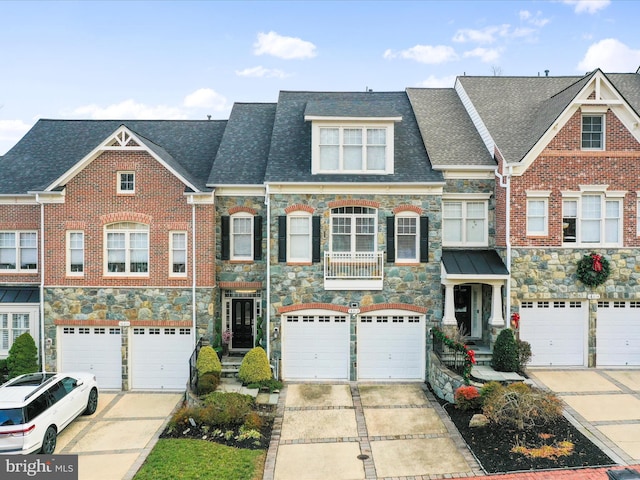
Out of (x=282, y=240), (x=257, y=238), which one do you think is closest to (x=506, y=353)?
(x=282, y=240)

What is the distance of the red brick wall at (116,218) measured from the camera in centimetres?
1750

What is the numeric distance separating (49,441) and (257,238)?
9306 millimetres

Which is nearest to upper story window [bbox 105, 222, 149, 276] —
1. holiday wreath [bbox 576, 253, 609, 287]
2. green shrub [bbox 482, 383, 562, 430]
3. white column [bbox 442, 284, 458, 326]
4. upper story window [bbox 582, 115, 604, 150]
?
white column [bbox 442, 284, 458, 326]

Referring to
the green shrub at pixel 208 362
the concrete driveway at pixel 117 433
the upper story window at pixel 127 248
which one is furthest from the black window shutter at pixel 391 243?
the concrete driveway at pixel 117 433

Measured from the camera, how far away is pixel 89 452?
12.6 metres

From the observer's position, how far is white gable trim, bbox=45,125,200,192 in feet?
56.2

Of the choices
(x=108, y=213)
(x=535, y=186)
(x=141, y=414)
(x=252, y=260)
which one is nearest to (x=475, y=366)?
(x=535, y=186)

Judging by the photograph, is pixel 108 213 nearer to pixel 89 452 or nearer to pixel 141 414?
pixel 141 414

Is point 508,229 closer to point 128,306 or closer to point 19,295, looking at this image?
point 128,306

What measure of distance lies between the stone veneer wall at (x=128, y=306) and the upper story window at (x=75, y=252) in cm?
76

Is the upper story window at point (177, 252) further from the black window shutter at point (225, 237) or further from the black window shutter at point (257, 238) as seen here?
the black window shutter at point (257, 238)

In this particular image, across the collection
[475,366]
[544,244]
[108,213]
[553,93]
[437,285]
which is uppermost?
[553,93]

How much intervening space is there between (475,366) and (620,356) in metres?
6.02

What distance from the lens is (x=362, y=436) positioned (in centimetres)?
1307
